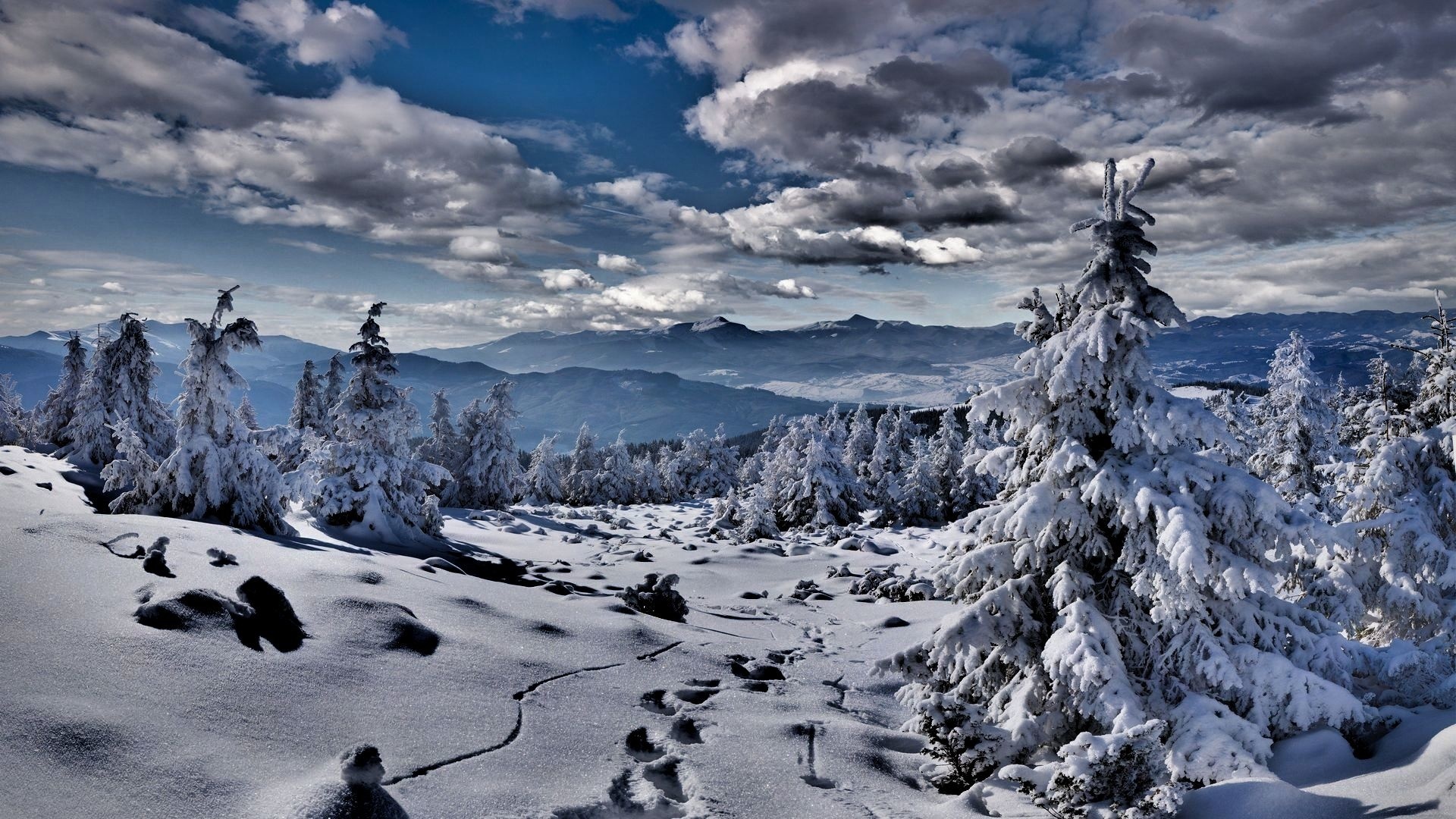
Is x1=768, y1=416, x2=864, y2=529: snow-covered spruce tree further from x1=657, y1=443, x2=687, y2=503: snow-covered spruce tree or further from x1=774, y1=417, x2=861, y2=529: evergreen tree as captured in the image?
x1=657, y1=443, x2=687, y2=503: snow-covered spruce tree

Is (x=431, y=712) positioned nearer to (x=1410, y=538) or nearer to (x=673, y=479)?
(x=1410, y=538)

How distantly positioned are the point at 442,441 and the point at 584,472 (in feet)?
74.5

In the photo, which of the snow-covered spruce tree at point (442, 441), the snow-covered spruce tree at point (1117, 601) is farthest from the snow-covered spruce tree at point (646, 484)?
the snow-covered spruce tree at point (1117, 601)

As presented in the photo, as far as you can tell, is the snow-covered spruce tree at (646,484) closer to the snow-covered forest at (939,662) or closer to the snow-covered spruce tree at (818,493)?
the snow-covered spruce tree at (818,493)

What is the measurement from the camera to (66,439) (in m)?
37.6

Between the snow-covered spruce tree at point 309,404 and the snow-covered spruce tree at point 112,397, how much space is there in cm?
1411

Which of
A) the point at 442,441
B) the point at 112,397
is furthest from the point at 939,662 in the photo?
the point at 442,441

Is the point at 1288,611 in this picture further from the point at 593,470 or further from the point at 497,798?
the point at 593,470

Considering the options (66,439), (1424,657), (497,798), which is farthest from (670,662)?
(66,439)

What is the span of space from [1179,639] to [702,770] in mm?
5865

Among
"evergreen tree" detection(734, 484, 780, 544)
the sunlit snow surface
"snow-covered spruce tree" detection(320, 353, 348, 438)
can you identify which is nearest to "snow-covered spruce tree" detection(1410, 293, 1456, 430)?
the sunlit snow surface

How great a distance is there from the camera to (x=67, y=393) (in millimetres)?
40031

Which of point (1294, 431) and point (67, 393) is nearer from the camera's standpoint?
point (1294, 431)

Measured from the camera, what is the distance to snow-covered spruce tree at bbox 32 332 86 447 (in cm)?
4003
